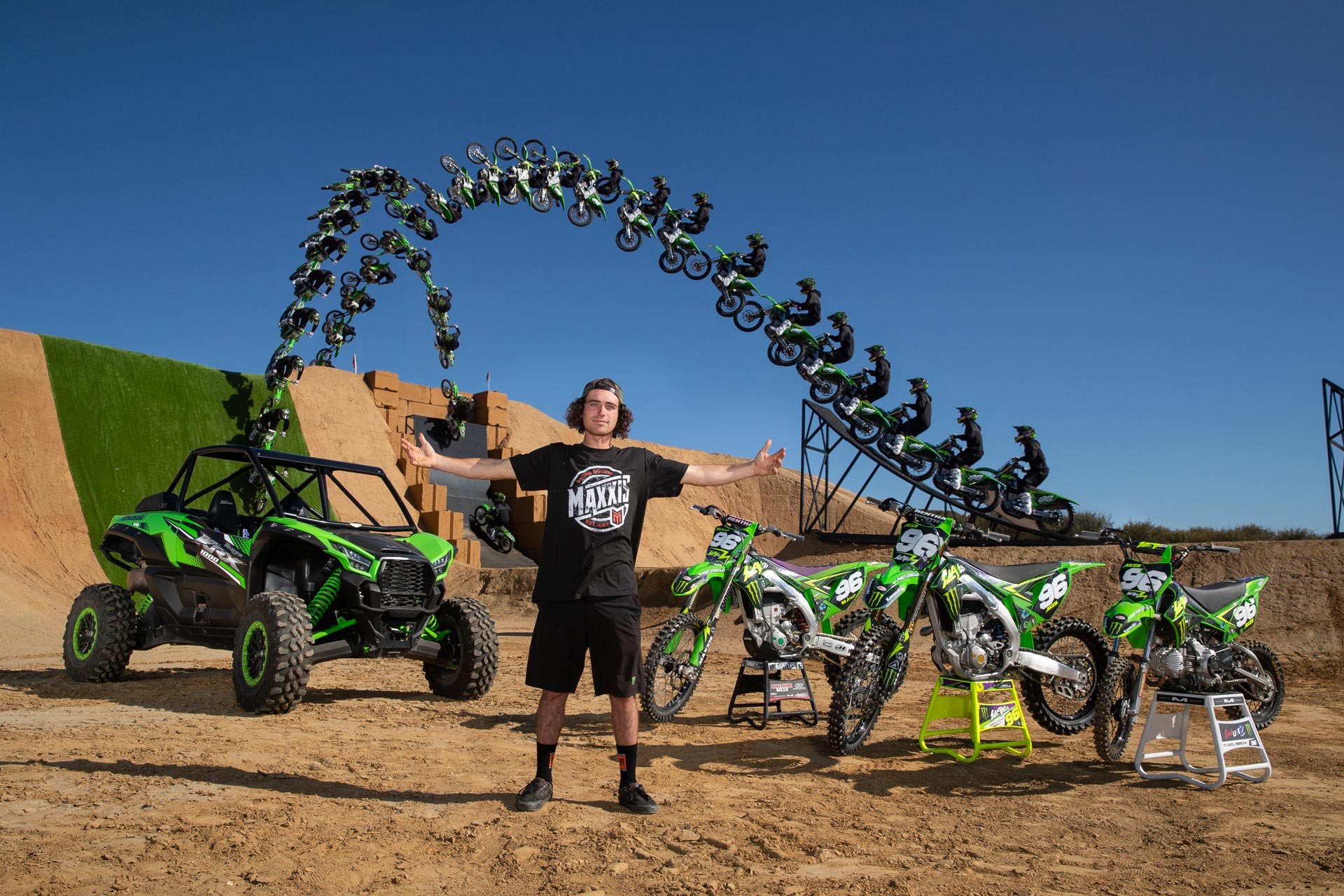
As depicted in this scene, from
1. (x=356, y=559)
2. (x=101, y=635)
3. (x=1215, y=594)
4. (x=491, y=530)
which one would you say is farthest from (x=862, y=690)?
(x=491, y=530)

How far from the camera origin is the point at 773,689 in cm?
664

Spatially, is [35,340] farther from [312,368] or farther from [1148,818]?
[1148,818]

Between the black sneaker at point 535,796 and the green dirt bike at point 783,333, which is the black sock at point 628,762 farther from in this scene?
the green dirt bike at point 783,333

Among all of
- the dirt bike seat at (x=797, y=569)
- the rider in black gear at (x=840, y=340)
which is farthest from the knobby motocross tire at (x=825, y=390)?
the dirt bike seat at (x=797, y=569)

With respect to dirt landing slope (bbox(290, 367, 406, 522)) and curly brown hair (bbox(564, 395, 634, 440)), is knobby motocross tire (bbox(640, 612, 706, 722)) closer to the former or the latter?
curly brown hair (bbox(564, 395, 634, 440))

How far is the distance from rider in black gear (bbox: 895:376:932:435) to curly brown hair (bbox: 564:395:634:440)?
13.2 meters

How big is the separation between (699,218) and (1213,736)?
13854mm

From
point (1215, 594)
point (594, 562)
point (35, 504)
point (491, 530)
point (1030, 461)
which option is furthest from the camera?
point (491, 530)

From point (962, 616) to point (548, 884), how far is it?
3.43m

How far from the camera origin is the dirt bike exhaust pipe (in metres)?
5.66

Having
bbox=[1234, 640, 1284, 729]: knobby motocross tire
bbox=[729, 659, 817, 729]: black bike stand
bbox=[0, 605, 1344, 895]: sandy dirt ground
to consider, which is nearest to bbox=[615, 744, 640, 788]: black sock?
bbox=[0, 605, 1344, 895]: sandy dirt ground

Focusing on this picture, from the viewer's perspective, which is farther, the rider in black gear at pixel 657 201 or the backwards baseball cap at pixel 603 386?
the rider in black gear at pixel 657 201

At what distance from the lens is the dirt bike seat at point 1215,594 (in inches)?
229

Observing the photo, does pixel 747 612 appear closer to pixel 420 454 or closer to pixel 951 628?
pixel 951 628
